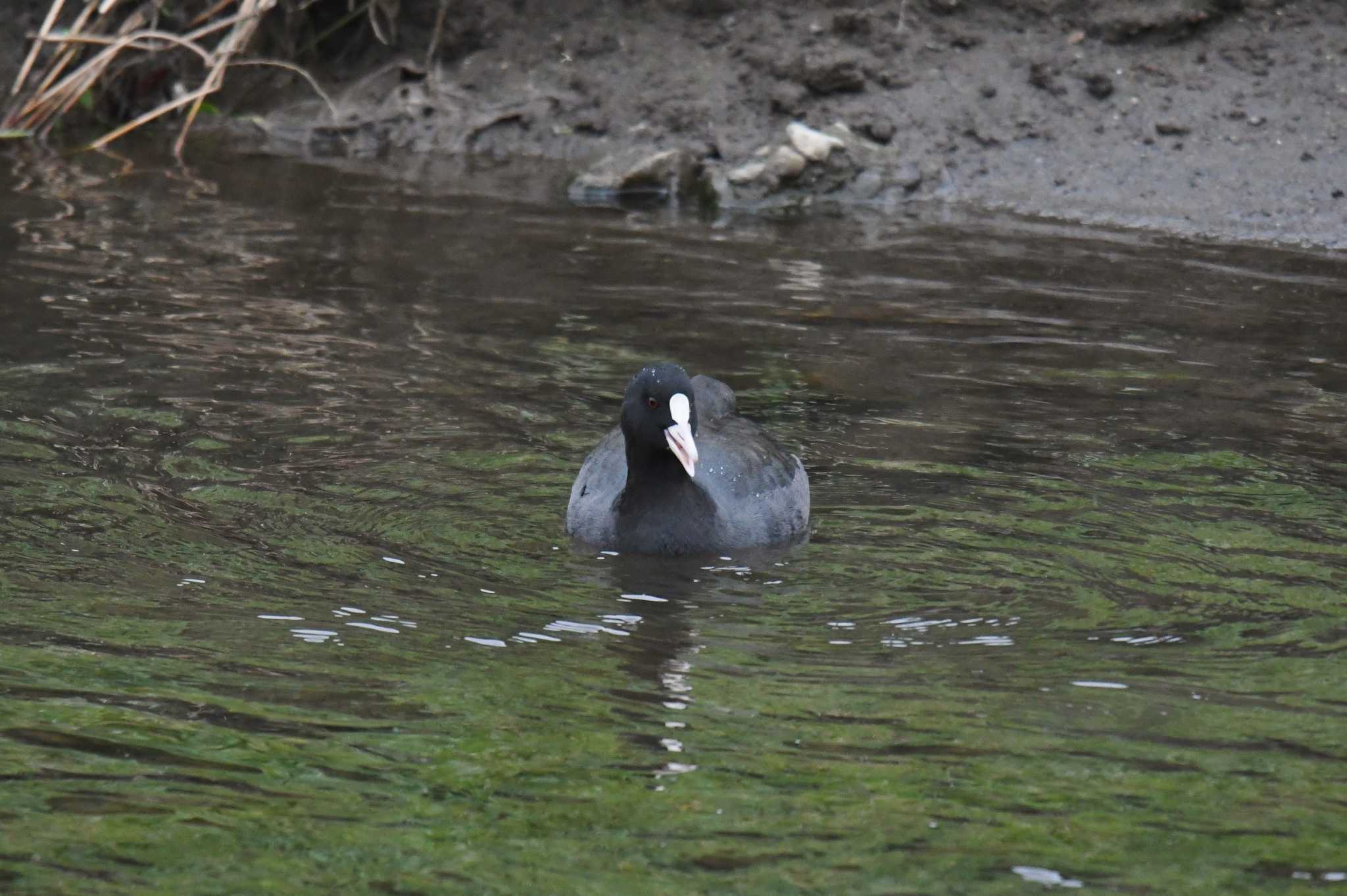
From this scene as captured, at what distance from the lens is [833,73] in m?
12.1

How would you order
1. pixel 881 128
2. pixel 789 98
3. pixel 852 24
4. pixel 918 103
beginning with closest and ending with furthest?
pixel 881 128, pixel 918 103, pixel 789 98, pixel 852 24

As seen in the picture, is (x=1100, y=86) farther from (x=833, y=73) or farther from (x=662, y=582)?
(x=662, y=582)

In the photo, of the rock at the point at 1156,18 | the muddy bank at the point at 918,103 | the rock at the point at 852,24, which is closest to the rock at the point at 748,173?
the muddy bank at the point at 918,103

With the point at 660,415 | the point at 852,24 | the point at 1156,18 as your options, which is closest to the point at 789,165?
the point at 852,24

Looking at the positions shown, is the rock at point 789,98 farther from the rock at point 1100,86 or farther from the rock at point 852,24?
the rock at point 1100,86

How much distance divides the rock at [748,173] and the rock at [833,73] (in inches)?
38.0

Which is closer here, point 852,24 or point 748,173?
point 748,173

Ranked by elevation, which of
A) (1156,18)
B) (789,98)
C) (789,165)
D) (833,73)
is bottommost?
(789,165)

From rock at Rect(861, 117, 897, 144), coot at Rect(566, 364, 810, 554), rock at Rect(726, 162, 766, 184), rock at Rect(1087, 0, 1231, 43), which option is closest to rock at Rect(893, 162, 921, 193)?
rock at Rect(861, 117, 897, 144)

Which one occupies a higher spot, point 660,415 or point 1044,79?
point 1044,79

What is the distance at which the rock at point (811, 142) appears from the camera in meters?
11.3

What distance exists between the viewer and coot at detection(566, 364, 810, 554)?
20.0 feet

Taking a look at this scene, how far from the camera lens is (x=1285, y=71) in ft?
37.3

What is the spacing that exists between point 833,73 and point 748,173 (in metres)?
1.13
